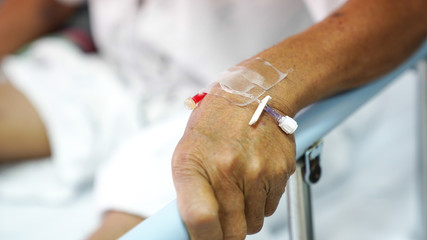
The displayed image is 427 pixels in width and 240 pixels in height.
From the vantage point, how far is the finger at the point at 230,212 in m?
0.48

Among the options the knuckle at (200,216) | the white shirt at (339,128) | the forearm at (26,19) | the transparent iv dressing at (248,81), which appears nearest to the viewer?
the knuckle at (200,216)

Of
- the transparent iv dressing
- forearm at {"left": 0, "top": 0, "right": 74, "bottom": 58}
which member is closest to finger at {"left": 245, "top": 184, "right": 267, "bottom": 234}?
the transparent iv dressing

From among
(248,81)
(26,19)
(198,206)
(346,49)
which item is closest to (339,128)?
(346,49)

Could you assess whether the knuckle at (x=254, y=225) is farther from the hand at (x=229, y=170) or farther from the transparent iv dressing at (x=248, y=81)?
the transparent iv dressing at (x=248, y=81)

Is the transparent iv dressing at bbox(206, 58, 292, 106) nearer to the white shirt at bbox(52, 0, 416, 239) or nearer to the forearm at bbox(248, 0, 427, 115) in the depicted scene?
the forearm at bbox(248, 0, 427, 115)

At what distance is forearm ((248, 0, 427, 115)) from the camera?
2.02 feet

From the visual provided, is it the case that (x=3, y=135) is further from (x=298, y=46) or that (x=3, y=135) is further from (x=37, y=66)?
(x=298, y=46)

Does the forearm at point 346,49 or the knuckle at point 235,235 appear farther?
the forearm at point 346,49

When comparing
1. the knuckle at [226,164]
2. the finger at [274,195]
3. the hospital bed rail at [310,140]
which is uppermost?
the hospital bed rail at [310,140]

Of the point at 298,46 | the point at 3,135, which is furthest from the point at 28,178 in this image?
the point at 298,46

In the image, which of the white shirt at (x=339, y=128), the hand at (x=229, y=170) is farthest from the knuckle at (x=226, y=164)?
the white shirt at (x=339, y=128)

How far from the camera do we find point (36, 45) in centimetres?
136

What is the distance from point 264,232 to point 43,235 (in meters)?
0.48

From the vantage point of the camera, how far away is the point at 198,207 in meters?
0.45
